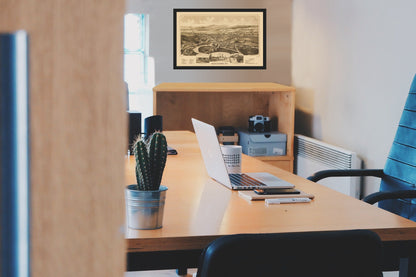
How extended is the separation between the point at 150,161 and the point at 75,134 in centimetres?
106

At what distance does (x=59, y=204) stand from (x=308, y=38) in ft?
14.7

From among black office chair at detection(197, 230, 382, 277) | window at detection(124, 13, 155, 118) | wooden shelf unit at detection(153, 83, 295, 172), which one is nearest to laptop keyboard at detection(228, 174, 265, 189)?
black office chair at detection(197, 230, 382, 277)

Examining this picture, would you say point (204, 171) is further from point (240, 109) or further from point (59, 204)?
point (240, 109)

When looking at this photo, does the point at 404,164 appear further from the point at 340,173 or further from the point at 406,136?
the point at 340,173

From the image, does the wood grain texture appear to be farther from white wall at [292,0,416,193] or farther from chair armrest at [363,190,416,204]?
white wall at [292,0,416,193]

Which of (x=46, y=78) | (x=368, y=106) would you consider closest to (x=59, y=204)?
(x=46, y=78)

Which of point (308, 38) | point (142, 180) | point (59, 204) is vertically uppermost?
point (308, 38)

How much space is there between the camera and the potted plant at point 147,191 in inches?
50.0

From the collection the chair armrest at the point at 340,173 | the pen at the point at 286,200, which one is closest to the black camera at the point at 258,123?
the chair armrest at the point at 340,173

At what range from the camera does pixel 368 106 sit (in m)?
3.38

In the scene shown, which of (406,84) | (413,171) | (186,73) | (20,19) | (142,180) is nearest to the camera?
(20,19)

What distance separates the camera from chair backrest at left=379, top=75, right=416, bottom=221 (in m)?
2.14

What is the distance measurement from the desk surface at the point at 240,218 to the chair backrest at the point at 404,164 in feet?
1.70

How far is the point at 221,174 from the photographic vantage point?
1841 millimetres
